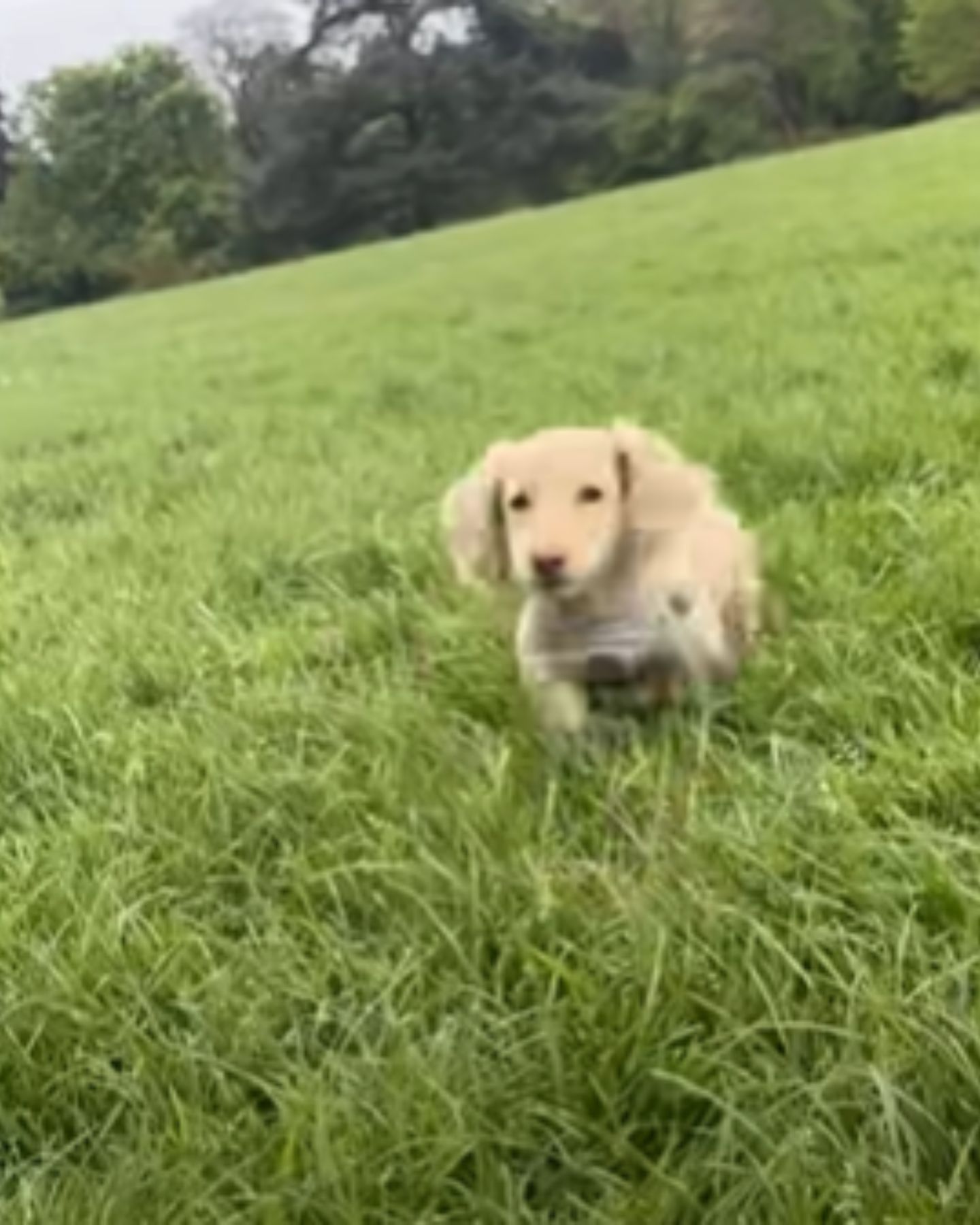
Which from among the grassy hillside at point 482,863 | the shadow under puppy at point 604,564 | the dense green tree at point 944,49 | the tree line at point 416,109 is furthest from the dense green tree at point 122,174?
the shadow under puppy at point 604,564

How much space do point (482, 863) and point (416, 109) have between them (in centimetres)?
103

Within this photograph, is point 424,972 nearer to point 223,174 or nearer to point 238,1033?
point 238,1033

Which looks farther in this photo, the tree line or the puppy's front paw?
the tree line

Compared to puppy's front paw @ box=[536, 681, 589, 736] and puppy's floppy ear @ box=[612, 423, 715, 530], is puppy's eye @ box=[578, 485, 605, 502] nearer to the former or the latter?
puppy's floppy ear @ box=[612, 423, 715, 530]

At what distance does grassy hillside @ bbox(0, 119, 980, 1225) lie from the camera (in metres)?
0.89

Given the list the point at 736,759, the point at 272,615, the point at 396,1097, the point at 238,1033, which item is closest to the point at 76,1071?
the point at 238,1033

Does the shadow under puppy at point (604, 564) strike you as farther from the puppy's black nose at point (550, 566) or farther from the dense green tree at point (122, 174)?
the dense green tree at point (122, 174)

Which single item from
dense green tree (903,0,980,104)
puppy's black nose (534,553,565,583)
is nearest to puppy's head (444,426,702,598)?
puppy's black nose (534,553,565,583)

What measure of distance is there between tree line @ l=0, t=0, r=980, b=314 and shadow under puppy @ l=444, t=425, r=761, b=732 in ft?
2.21

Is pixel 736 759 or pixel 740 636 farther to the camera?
pixel 740 636

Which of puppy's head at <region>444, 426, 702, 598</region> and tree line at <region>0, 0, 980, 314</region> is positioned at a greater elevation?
tree line at <region>0, 0, 980, 314</region>

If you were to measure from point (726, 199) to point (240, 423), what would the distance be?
78 cm

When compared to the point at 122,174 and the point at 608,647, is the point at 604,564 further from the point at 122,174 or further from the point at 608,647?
the point at 122,174

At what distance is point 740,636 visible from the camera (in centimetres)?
138
